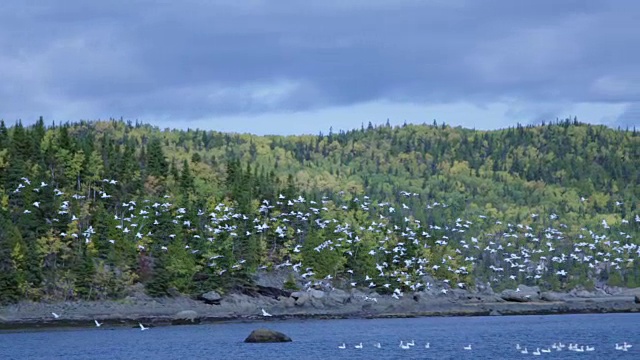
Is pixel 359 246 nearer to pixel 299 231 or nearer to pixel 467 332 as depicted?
pixel 299 231

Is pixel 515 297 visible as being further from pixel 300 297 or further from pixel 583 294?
pixel 300 297

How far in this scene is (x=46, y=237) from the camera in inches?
4870

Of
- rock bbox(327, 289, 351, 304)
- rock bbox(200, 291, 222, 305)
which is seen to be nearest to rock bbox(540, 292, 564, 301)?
rock bbox(327, 289, 351, 304)

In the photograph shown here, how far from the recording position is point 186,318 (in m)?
116

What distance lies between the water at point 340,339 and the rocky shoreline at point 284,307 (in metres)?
4.73

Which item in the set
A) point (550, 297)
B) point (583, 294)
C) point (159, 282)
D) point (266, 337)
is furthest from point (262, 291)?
point (583, 294)

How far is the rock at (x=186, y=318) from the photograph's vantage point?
114m

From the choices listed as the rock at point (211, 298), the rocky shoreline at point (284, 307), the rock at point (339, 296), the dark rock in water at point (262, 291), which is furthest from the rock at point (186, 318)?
the rock at point (339, 296)

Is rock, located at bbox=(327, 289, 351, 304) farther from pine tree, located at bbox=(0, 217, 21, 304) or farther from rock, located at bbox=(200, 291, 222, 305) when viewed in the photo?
pine tree, located at bbox=(0, 217, 21, 304)

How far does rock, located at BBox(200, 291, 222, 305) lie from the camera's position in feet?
413

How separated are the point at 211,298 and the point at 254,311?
518 cm

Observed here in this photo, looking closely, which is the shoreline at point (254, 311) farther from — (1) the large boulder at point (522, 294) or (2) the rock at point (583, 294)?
(2) the rock at point (583, 294)

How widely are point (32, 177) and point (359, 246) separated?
4279 cm

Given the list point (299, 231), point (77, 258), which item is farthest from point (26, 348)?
point (299, 231)
